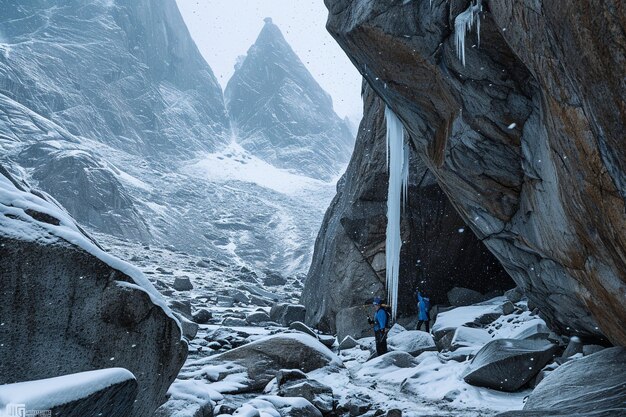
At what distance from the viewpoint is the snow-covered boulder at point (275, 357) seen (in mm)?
9273

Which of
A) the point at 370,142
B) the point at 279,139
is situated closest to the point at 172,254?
the point at 370,142

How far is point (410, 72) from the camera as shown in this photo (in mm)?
9680

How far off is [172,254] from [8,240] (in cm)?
5468

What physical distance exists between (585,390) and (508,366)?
224cm

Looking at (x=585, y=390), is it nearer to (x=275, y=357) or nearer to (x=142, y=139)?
(x=275, y=357)

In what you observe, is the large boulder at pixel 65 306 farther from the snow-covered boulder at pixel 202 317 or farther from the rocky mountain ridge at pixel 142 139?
the rocky mountain ridge at pixel 142 139

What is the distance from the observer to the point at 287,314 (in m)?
23.2

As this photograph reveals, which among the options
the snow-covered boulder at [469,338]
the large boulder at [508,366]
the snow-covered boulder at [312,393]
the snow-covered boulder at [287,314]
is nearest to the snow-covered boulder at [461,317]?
the snow-covered boulder at [469,338]

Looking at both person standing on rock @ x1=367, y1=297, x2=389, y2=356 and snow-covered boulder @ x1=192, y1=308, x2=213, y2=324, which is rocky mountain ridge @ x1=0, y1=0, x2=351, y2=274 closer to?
snow-covered boulder @ x1=192, y1=308, x2=213, y2=324

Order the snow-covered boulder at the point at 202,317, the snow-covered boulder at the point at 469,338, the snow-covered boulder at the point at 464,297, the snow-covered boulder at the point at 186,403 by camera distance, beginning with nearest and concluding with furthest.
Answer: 1. the snow-covered boulder at the point at 186,403
2. the snow-covered boulder at the point at 469,338
3. the snow-covered boulder at the point at 464,297
4. the snow-covered boulder at the point at 202,317

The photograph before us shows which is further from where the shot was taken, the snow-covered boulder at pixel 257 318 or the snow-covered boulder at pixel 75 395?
the snow-covered boulder at pixel 257 318

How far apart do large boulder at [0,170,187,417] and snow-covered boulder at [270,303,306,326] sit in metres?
17.6

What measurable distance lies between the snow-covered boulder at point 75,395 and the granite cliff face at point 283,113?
465 ft

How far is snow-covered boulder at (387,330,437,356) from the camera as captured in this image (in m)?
11.7
